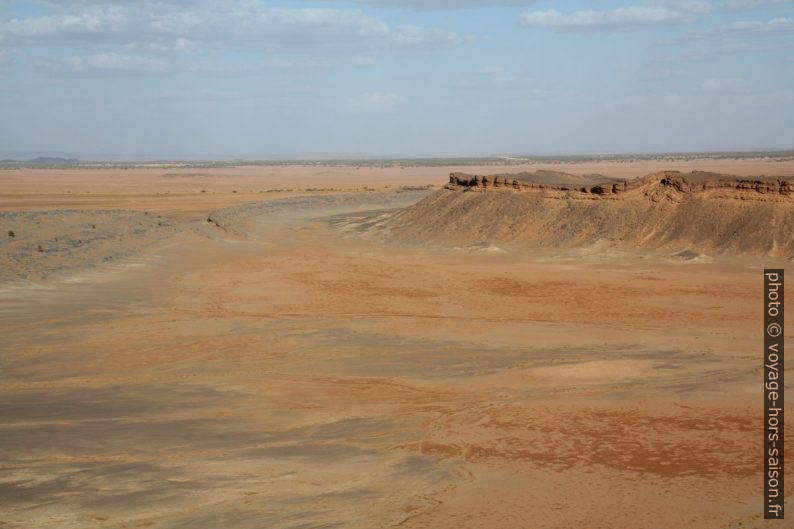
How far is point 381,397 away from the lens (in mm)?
13305

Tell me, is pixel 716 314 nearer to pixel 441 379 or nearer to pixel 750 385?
pixel 750 385

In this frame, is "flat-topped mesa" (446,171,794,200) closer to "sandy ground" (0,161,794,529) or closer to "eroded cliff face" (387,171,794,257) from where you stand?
"eroded cliff face" (387,171,794,257)

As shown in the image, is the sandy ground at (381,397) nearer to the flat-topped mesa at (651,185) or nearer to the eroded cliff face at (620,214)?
the eroded cliff face at (620,214)

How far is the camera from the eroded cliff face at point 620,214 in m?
29.7

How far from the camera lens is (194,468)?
32.8ft

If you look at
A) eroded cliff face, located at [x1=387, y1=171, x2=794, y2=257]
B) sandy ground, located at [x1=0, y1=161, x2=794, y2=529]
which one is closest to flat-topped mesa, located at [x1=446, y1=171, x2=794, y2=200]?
eroded cliff face, located at [x1=387, y1=171, x2=794, y2=257]

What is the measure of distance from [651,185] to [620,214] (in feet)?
6.41

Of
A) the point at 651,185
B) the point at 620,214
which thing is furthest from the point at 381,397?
the point at 651,185

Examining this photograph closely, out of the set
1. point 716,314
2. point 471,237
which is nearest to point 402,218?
point 471,237

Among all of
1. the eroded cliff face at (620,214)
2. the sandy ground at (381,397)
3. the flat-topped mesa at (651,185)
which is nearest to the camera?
the sandy ground at (381,397)

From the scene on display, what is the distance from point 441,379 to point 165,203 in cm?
5229

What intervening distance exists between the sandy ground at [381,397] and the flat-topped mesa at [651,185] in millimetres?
3759

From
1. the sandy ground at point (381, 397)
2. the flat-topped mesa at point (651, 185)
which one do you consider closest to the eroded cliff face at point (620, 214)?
the flat-topped mesa at point (651, 185)

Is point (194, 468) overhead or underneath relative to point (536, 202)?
underneath
